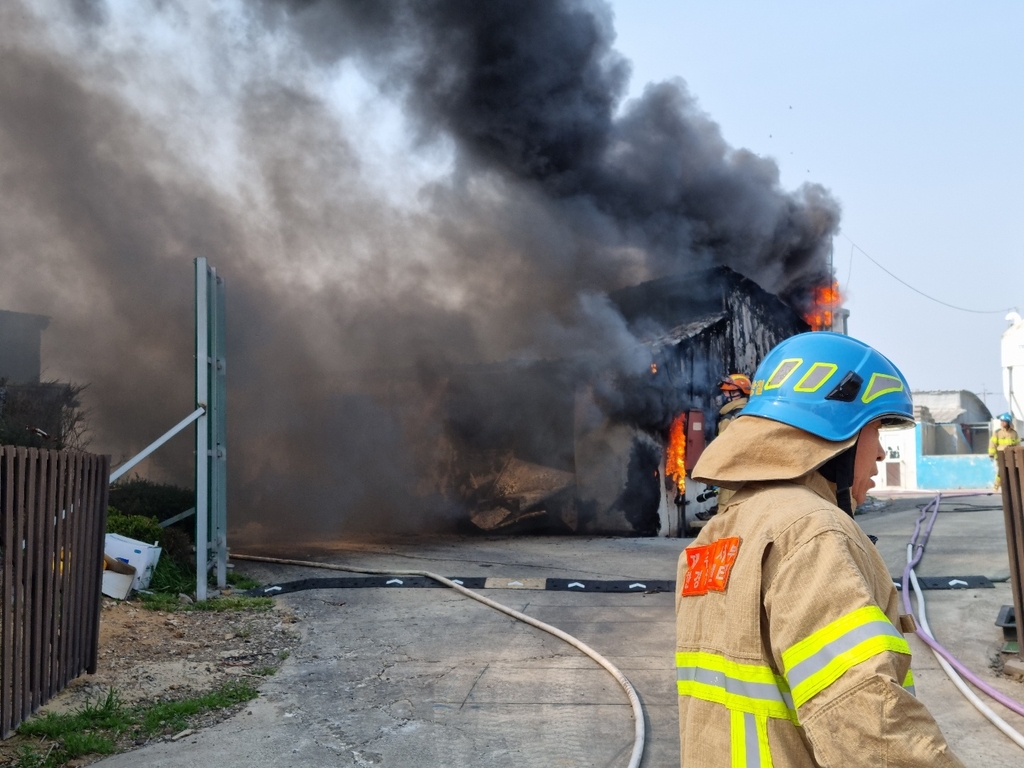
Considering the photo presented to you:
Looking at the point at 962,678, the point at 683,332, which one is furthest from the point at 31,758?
the point at 683,332

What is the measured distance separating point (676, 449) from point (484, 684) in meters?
8.04

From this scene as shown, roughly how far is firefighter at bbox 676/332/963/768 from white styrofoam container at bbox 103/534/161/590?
5699 millimetres

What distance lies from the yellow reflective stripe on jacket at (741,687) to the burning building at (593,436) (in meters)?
10.3

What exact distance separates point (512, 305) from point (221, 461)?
24.8 feet

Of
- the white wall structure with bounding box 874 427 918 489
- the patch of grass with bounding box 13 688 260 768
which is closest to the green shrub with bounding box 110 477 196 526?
the patch of grass with bounding box 13 688 260 768

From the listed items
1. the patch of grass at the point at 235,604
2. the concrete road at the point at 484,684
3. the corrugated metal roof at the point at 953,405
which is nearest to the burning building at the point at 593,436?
the concrete road at the point at 484,684

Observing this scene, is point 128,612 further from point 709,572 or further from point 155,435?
point 155,435

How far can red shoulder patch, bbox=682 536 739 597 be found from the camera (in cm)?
138

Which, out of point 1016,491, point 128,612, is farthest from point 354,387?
point 1016,491

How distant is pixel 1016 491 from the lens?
4.14m

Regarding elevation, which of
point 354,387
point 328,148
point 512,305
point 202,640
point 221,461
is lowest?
point 202,640

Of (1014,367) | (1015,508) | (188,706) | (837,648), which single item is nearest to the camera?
(837,648)

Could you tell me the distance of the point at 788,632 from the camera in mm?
1191

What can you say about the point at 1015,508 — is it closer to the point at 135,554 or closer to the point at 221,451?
the point at 221,451
